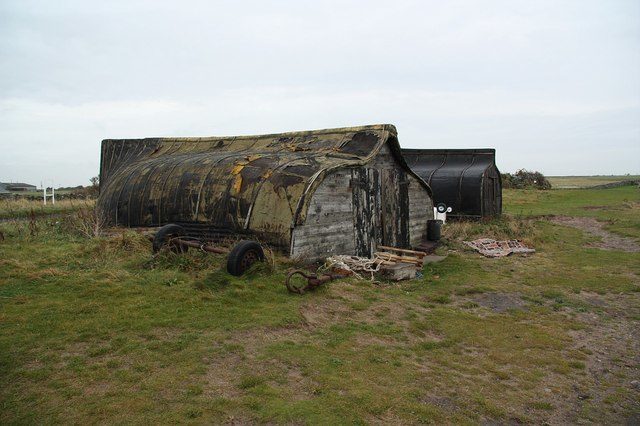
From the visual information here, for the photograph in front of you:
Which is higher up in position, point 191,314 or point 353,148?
point 353,148

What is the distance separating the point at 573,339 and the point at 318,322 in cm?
469

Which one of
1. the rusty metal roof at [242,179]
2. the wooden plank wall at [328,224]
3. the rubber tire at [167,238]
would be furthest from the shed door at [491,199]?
the rubber tire at [167,238]

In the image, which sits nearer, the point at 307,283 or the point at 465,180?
the point at 307,283

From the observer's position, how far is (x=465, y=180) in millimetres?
26406

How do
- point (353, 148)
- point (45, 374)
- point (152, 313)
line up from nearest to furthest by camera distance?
1. point (45, 374)
2. point (152, 313)
3. point (353, 148)

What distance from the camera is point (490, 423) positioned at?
18.4ft

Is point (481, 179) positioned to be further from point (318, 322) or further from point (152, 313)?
point (152, 313)

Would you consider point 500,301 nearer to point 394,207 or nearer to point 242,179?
point 394,207

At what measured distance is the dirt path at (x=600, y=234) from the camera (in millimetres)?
19619

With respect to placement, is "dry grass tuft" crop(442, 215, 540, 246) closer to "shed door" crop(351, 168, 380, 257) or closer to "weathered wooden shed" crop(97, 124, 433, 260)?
"weathered wooden shed" crop(97, 124, 433, 260)

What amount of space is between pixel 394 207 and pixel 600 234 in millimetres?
12757

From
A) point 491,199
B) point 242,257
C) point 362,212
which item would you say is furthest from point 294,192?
point 491,199

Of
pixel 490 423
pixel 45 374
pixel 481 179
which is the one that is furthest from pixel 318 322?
pixel 481 179

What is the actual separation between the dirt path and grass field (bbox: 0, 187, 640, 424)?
7187 mm
